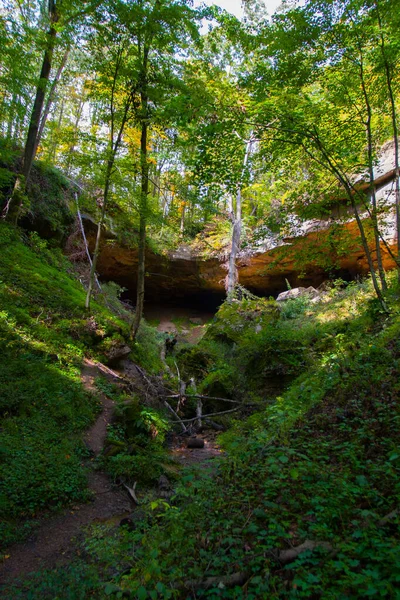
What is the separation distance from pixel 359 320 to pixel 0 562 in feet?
24.1

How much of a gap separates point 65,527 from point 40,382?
261 centimetres

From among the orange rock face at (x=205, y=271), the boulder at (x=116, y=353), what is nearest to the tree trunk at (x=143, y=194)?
the boulder at (x=116, y=353)

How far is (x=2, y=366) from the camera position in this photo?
220 inches

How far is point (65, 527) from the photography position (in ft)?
12.6

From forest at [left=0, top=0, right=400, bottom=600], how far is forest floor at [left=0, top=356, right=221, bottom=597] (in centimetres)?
3

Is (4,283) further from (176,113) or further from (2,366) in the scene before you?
(176,113)

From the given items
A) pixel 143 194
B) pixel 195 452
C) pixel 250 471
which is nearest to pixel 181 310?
pixel 143 194

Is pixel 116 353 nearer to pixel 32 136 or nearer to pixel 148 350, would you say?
pixel 148 350

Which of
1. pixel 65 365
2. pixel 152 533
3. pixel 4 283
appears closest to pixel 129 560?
pixel 152 533

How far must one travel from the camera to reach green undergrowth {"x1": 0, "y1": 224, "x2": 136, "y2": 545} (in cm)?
404

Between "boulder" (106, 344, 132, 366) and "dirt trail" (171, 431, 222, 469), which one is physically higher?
"boulder" (106, 344, 132, 366)

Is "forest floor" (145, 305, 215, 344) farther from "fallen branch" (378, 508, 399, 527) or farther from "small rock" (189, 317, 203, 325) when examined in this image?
"fallen branch" (378, 508, 399, 527)

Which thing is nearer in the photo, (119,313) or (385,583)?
(385,583)

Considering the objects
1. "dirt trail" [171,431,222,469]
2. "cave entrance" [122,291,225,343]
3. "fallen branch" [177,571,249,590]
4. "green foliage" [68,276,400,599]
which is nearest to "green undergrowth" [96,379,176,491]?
"dirt trail" [171,431,222,469]
